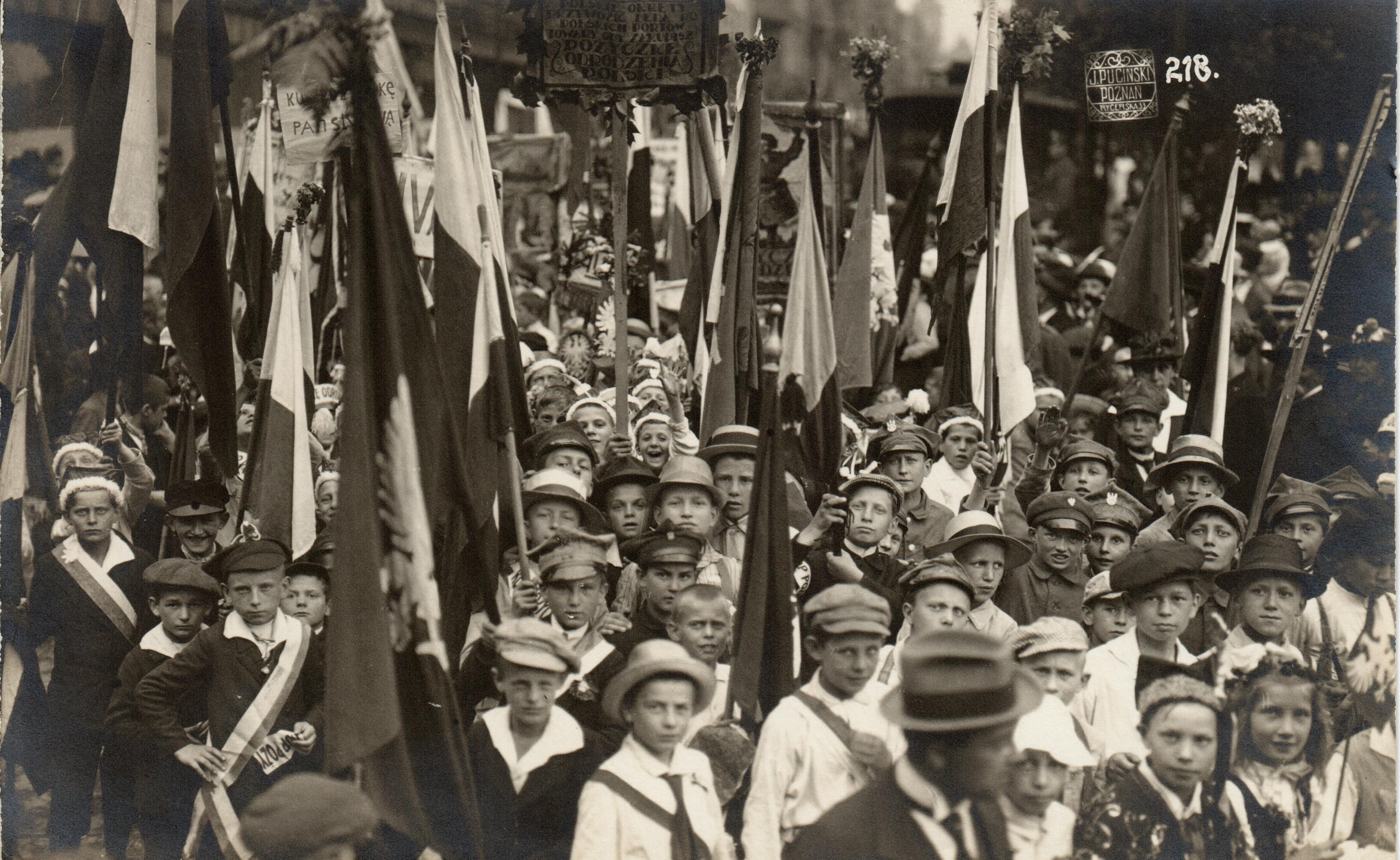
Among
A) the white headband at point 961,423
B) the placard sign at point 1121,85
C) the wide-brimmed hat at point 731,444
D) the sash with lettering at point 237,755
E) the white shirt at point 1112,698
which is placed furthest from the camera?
the placard sign at point 1121,85

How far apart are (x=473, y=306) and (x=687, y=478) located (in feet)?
4.39

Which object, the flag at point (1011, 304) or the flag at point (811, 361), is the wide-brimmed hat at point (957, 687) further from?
the flag at point (1011, 304)

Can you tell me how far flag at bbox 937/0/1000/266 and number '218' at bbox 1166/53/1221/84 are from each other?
1.83 metres

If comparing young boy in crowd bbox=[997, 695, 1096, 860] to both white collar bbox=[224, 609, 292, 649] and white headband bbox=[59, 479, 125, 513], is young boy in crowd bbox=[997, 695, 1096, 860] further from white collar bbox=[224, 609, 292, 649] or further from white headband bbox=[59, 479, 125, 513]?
white headband bbox=[59, 479, 125, 513]

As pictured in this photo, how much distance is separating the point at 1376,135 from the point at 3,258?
711cm

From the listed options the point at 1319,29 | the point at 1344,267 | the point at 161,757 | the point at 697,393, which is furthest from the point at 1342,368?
the point at 161,757

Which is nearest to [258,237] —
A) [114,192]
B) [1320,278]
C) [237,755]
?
[114,192]

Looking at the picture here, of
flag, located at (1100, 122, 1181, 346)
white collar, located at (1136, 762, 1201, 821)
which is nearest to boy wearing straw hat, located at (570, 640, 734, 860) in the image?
white collar, located at (1136, 762, 1201, 821)

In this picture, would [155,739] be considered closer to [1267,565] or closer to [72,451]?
[72,451]

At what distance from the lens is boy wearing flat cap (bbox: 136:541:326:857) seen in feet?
21.9

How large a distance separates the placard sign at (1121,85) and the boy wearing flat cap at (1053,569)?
12.6ft

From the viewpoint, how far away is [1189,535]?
7637 millimetres

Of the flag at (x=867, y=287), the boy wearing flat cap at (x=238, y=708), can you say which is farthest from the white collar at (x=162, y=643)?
the flag at (x=867, y=287)

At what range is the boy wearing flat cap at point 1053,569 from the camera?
25.1 feet
